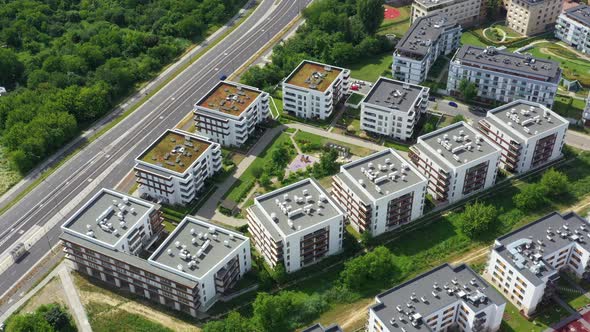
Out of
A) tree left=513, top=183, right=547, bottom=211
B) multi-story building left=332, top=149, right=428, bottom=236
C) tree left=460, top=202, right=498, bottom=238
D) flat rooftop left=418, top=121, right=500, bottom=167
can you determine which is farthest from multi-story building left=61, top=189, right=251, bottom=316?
tree left=513, top=183, right=547, bottom=211

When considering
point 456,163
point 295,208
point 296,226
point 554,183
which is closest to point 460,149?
point 456,163

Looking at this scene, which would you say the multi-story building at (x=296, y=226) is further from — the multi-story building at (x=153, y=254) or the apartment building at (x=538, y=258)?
the apartment building at (x=538, y=258)

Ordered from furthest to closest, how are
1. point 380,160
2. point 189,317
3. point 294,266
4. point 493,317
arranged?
point 380,160 → point 294,266 → point 189,317 → point 493,317

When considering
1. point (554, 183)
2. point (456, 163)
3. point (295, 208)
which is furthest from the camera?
point (554, 183)

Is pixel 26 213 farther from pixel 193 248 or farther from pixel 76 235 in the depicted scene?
pixel 193 248

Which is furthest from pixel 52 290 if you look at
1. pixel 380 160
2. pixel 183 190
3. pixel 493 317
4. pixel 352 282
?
pixel 493 317

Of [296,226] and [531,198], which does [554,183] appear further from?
[296,226]
